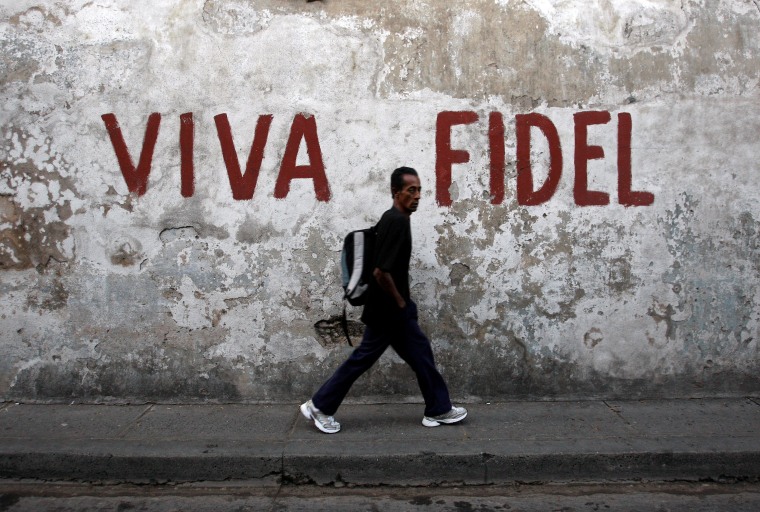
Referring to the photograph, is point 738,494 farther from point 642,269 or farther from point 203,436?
point 203,436

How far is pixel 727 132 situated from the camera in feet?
15.5

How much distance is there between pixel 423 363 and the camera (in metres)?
4.21

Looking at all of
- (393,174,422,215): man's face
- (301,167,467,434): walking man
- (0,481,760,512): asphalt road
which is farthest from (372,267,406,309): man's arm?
(0,481,760,512): asphalt road

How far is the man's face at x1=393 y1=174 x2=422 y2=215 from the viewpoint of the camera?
4.07 m

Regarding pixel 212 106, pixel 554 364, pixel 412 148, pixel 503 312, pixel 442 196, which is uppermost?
pixel 212 106

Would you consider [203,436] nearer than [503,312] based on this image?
Yes

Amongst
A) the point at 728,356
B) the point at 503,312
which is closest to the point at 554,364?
the point at 503,312

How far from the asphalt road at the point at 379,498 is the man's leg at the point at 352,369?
0.57m

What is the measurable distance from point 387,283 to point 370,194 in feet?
3.18

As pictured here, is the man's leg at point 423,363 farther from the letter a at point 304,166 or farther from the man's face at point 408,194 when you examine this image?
the letter a at point 304,166

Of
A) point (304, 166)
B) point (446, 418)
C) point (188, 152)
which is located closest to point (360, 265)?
point (304, 166)

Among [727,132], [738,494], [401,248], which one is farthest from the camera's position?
[727,132]

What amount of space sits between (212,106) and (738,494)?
411 cm

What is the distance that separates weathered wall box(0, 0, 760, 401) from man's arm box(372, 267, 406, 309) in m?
0.74
